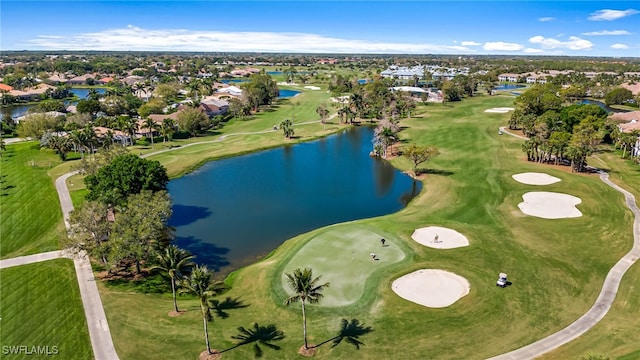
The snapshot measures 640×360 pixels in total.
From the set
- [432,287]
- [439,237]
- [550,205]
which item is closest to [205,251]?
[432,287]

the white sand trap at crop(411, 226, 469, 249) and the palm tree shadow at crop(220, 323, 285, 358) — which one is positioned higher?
the white sand trap at crop(411, 226, 469, 249)

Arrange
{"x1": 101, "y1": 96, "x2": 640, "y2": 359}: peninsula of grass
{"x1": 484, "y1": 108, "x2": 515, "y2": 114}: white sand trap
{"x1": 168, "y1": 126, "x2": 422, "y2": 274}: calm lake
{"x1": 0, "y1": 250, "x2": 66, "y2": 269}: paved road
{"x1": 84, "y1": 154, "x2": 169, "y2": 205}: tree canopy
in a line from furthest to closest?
{"x1": 484, "y1": 108, "x2": 515, "y2": 114}: white sand trap → {"x1": 84, "y1": 154, "x2": 169, "y2": 205}: tree canopy → {"x1": 168, "y1": 126, "x2": 422, "y2": 274}: calm lake → {"x1": 0, "y1": 250, "x2": 66, "y2": 269}: paved road → {"x1": 101, "y1": 96, "x2": 640, "y2": 359}: peninsula of grass

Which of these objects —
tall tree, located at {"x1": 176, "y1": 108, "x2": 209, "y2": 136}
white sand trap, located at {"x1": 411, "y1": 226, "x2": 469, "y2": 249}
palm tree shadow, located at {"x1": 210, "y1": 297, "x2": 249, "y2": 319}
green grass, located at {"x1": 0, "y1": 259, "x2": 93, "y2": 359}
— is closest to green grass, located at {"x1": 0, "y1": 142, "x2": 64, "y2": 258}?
green grass, located at {"x1": 0, "y1": 259, "x2": 93, "y2": 359}

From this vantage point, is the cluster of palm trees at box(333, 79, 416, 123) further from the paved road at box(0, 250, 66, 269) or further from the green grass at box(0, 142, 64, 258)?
the paved road at box(0, 250, 66, 269)

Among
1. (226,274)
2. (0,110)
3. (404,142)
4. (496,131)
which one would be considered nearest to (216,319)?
(226,274)

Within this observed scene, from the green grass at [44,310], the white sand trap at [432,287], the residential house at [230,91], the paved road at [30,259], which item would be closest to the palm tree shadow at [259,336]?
the green grass at [44,310]

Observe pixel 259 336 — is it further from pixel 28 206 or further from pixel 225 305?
pixel 28 206

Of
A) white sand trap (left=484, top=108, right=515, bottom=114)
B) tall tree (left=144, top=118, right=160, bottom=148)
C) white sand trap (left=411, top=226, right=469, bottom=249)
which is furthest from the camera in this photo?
white sand trap (left=484, top=108, right=515, bottom=114)

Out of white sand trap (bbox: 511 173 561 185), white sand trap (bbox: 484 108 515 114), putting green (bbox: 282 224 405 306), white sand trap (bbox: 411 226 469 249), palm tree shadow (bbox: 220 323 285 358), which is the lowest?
palm tree shadow (bbox: 220 323 285 358)
